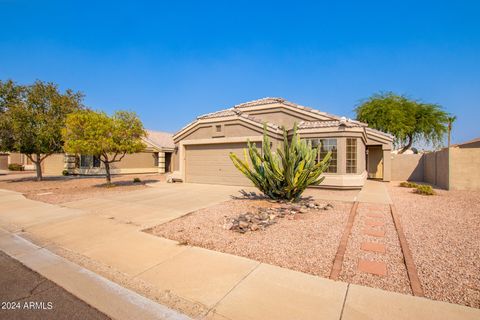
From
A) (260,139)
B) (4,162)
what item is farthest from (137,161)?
(4,162)

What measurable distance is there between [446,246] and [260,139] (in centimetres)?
990

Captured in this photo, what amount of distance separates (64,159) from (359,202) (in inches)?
1054

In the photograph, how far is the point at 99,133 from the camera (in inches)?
506

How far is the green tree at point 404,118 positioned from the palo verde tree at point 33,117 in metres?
29.5

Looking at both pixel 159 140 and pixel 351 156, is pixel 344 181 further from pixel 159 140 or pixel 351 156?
pixel 159 140

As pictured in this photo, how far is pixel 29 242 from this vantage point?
5.61 m

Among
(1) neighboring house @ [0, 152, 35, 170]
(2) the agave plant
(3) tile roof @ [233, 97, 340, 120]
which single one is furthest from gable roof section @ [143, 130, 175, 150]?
(1) neighboring house @ [0, 152, 35, 170]

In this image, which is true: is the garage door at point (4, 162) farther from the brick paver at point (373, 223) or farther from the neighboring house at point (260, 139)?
the brick paver at point (373, 223)

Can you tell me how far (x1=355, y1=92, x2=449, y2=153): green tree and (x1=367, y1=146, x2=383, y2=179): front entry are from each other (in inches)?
301

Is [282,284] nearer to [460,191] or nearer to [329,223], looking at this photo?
[329,223]

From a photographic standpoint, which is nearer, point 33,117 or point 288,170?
point 288,170

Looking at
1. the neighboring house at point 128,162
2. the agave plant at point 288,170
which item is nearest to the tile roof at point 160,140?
the neighboring house at point 128,162

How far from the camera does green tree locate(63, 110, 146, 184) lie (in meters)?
12.8

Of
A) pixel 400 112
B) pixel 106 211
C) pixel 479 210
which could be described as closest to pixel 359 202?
pixel 479 210
